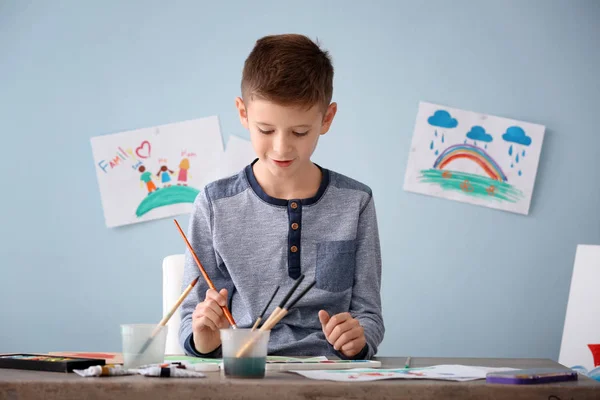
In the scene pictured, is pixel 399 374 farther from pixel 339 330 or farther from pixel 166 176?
pixel 166 176

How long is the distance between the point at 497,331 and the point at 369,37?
106cm

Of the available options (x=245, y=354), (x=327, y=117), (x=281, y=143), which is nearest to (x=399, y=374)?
(x=245, y=354)

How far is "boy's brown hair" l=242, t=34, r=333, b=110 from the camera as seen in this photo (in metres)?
1.20

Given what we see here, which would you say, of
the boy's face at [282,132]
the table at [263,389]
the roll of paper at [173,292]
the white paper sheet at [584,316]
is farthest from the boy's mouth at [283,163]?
the white paper sheet at [584,316]

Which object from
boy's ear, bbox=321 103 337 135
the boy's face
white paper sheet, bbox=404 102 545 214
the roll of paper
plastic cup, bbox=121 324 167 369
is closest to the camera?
plastic cup, bbox=121 324 167 369

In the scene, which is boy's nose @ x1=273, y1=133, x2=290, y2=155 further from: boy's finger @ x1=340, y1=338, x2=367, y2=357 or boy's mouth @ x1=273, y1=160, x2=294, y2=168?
boy's finger @ x1=340, y1=338, x2=367, y2=357

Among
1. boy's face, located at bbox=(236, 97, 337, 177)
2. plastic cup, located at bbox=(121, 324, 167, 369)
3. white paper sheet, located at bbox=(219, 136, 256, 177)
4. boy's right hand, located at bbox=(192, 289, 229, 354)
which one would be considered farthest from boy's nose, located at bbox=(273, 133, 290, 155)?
white paper sheet, located at bbox=(219, 136, 256, 177)

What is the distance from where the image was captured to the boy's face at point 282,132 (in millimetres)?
1190

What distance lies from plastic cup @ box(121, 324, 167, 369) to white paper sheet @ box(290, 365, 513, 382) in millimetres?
179

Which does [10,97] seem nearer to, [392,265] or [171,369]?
[392,265]

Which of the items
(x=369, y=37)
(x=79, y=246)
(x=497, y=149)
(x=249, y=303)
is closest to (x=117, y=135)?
(x=79, y=246)

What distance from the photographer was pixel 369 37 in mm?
2602

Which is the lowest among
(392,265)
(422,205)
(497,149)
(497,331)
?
(497,331)

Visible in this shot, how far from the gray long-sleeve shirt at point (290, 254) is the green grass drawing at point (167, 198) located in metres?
1.22
